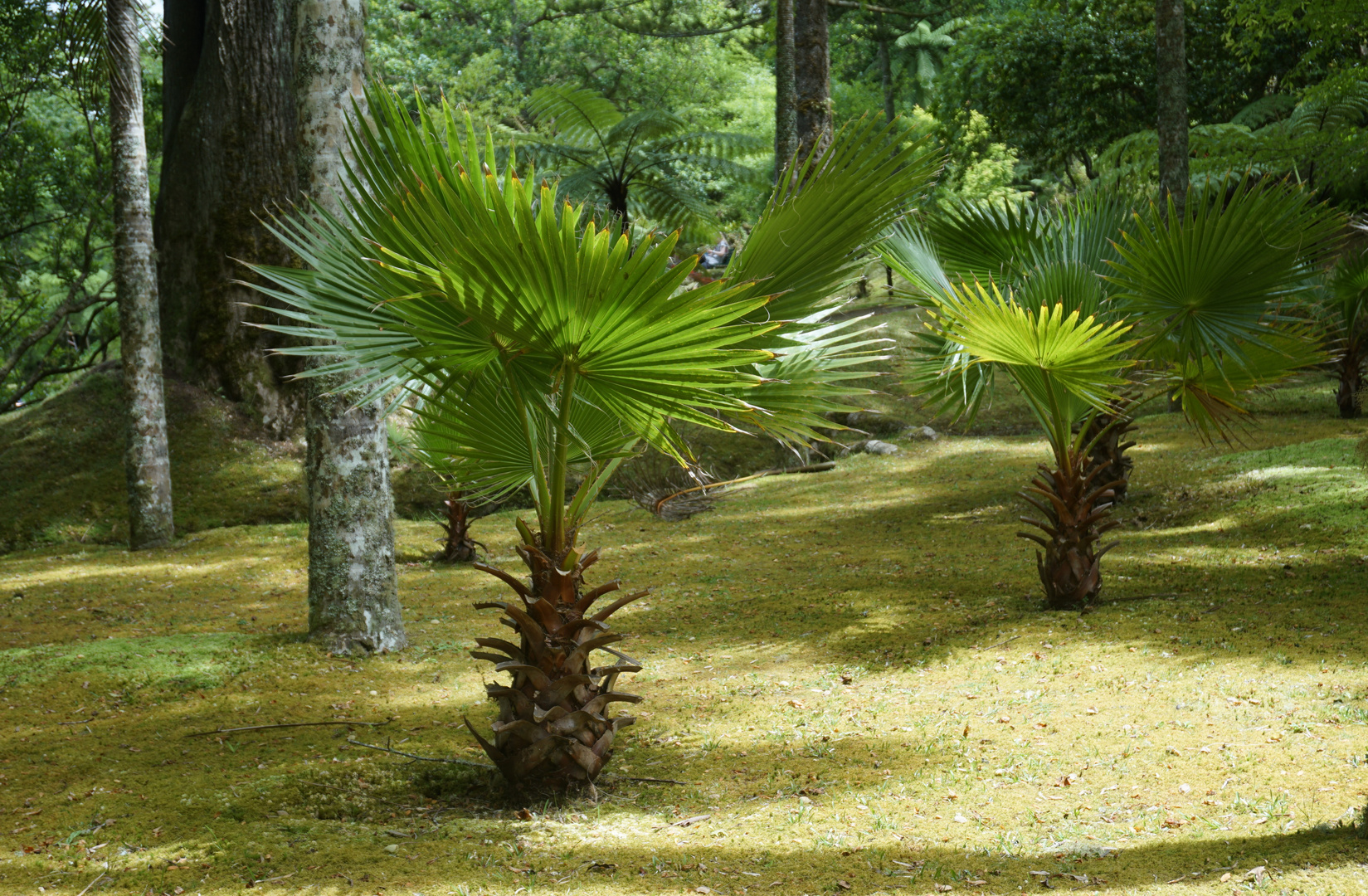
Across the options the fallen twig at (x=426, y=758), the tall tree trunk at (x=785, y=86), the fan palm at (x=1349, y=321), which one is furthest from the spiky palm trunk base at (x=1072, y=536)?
the tall tree trunk at (x=785, y=86)

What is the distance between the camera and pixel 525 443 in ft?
12.1

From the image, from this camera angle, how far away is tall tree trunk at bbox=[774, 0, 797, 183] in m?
11.4

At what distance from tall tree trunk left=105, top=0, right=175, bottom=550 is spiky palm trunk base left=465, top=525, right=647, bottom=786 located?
698cm

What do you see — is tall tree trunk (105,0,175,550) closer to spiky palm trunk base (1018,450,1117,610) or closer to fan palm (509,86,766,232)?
fan palm (509,86,766,232)

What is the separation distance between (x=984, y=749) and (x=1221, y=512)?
509 centimetres

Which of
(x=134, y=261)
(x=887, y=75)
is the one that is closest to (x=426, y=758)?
(x=134, y=261)

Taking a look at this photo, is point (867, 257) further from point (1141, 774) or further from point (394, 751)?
point (394, 751)

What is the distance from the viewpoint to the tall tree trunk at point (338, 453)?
5062 mm

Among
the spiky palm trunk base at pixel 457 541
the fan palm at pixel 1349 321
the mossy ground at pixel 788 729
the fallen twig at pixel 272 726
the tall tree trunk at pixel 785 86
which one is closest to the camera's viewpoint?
the mossy ground at pixel 788 729

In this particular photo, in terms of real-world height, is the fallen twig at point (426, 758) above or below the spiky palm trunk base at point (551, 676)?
below

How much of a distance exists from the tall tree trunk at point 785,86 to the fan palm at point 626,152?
2289 millimetres

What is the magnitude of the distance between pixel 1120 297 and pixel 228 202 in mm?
9982

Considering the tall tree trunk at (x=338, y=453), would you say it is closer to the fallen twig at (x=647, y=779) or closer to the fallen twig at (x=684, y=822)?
the fallen twig at (x=647, y=779)

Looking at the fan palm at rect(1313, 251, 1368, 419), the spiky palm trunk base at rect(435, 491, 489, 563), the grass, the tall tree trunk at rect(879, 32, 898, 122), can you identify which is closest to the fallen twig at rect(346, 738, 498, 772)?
the spiky palm trunk base at rect(435, 491, 489, 563)
